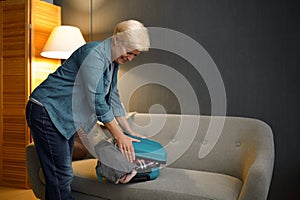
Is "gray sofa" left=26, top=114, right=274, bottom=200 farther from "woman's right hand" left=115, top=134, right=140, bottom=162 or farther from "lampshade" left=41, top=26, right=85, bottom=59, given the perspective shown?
"lampshade" left=41, top=26, right=85, bottom=59

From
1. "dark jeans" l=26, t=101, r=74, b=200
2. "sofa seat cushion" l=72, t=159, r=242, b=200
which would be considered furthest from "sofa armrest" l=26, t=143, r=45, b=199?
"dark jeans" l=26, t=101, r=74, b=200

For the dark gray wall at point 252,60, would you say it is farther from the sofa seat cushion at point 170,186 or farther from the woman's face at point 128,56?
the woman's face at point 128,56

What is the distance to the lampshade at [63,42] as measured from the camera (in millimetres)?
2910

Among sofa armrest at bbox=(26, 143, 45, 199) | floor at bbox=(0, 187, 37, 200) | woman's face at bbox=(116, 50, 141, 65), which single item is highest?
woman's face at bbox=(116, 50, 141, 65)

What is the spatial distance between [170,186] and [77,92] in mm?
701

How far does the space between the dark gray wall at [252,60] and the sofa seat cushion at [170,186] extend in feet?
1.95

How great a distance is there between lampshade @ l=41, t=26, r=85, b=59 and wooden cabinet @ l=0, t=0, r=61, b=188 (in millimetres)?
217

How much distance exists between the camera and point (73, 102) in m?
1.67

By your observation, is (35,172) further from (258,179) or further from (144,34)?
(258,179)

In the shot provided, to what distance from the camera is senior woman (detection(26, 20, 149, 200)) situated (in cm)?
158

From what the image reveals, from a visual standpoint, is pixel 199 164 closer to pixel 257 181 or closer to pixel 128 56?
pixel 257 181

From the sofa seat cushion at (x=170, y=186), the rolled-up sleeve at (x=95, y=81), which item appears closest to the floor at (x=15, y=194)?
the sofa seat cushion at (x=170, y=186)

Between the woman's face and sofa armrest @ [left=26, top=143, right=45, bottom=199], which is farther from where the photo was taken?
sofa armrest @ [left=26, top=143, right=45, bottom=199]

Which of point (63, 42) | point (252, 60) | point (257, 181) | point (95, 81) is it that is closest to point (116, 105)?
point (95, 81)
